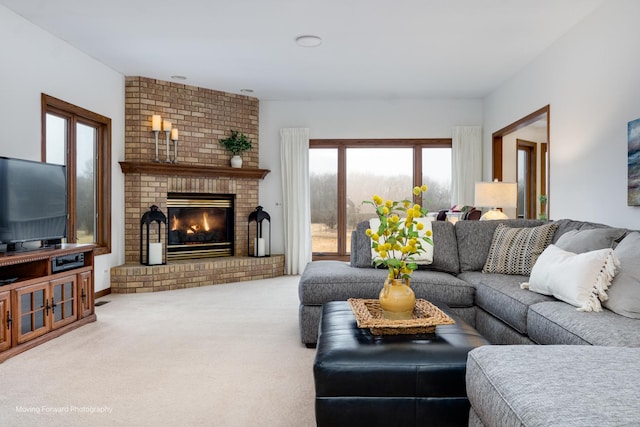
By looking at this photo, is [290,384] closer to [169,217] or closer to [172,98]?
[169,217]

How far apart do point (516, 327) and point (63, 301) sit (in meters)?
3.27

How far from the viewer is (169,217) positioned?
19.6 ft

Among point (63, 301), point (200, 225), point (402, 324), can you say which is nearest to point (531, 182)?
point (200, 225)

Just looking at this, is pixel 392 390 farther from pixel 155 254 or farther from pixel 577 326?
pixel 155 254

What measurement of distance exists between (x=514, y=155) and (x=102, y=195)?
19.8 ft

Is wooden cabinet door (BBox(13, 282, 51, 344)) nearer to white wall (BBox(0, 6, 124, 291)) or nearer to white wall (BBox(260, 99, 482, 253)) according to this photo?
white wall (BBox(0, 6, 124, 291))

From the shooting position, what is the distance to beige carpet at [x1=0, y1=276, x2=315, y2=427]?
2.13 metres

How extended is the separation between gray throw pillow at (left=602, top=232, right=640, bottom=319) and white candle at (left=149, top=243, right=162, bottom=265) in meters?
4.68

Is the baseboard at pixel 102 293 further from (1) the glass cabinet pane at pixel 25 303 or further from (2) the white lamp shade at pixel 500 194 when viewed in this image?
(2) the white lamp shade at pixel 500 194

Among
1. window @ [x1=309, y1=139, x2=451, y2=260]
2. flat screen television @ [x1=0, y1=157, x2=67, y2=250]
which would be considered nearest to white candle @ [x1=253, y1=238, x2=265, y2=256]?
window @ [x1=309, y1=139, x2=451, y2=260]

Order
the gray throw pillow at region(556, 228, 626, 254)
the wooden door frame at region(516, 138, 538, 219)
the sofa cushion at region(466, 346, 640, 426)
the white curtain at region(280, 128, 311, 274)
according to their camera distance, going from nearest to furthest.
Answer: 1. the sofa cushion at region(466, 346, 640, 426)
2. the gray throw pillow at region(556, 228, 626, 254)
3. the white curtain at region(280, 128, 311, 274)
4. the wooden door frame at region(516, 138, 538, 219)

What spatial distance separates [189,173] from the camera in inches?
232

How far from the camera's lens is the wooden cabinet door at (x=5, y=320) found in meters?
2.86

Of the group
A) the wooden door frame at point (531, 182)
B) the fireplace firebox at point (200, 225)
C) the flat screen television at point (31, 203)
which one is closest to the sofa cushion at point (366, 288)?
the flat screen television at point (31, 203)
